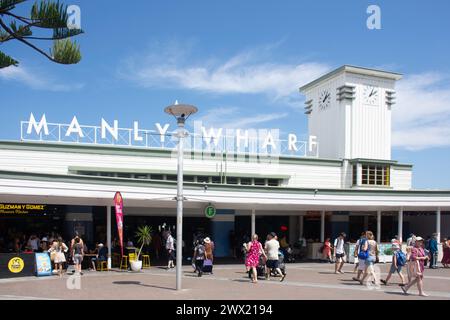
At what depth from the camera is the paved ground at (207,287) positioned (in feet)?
38.9

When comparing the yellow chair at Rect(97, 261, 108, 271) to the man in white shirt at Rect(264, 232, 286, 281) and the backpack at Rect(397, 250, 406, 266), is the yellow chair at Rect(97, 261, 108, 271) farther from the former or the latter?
the backpack at Rect(397, 250, 406, 266)

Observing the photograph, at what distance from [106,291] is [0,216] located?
10640 mm

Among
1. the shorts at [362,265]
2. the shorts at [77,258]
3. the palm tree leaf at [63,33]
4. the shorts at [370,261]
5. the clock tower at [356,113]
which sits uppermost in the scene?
the clock tower at [356,113]

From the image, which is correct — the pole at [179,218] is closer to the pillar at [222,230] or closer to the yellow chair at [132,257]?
the yellow chair at [132,257]

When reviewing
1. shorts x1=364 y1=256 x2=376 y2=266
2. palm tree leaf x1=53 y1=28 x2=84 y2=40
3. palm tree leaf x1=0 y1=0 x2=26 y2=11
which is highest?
palm tree leaf x1=0 y1=0 x2=26 y2=11

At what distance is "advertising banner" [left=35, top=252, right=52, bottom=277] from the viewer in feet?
51.2

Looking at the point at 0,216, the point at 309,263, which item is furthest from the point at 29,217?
the point at 309,263

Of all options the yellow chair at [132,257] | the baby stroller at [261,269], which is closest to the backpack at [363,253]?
the baby stroller at [261,269]

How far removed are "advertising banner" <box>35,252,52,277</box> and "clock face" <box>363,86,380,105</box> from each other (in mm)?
22155

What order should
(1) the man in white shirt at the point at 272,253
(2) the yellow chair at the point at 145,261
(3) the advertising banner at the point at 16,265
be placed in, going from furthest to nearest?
1. (2) the yellow chair at the point at 145,261
2. (1) the man in white shirt at the point at 272,253
3. (3) the advertising banner at the point at 16,265

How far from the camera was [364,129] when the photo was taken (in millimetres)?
30250

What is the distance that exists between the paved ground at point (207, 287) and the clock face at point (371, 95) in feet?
50.8

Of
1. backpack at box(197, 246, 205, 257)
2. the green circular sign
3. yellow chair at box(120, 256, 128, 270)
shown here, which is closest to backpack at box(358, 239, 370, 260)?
backpack at box(197, 246, 205, 257)

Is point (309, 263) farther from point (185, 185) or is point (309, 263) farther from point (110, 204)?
point (110, 204)
